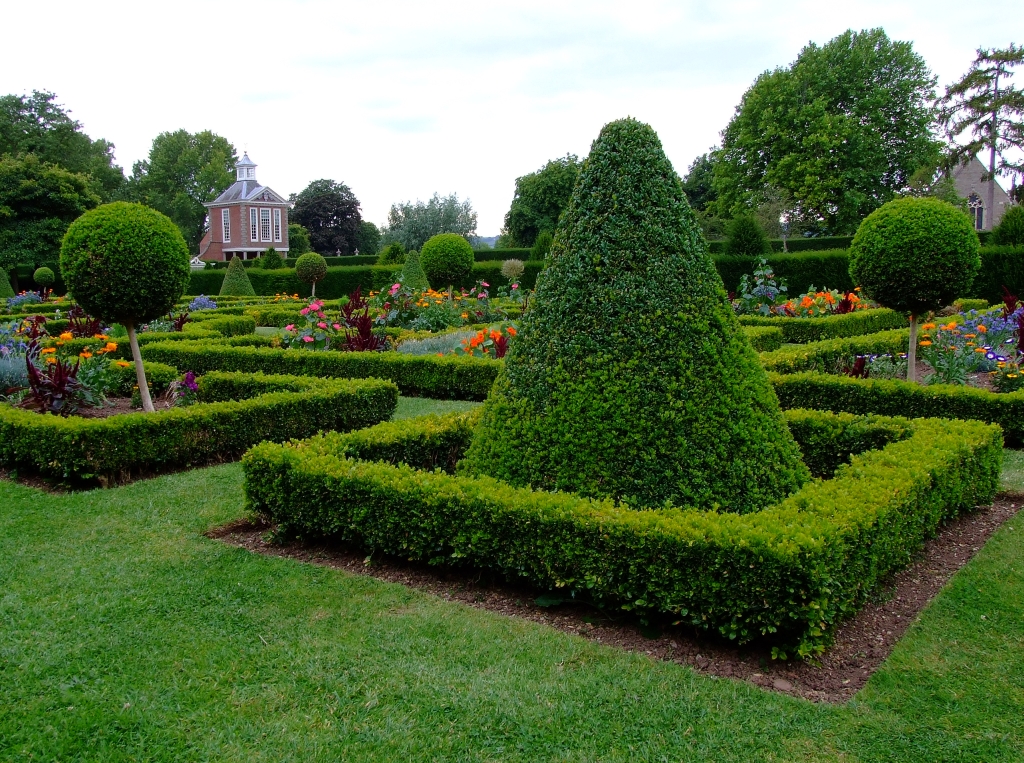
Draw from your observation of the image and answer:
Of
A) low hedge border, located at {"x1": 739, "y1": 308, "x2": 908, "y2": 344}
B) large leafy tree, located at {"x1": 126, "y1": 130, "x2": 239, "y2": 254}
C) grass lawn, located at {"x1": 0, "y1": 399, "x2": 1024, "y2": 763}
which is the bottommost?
grass lawn, located at {"x1": 0, "y1": 399, "x2": 1024, "y2": 763}

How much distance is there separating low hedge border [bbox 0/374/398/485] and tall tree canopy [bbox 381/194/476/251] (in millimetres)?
46761

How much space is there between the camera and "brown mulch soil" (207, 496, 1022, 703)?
3.24m

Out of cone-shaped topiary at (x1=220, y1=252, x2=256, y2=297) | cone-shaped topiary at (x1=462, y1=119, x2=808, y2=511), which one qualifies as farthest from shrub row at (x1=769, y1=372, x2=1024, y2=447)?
cone-shaped topiary at (x1=220, y1=252, x2=256, y2=297)

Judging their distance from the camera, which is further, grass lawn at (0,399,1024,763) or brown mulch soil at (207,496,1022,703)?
brown mulch soil at (207,496,1022,703)

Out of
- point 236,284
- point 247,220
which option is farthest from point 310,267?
point 247,220

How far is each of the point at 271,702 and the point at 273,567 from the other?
58.7 inches

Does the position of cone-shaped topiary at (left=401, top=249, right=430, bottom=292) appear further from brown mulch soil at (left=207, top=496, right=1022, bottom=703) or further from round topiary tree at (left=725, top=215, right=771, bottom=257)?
brown mulch soil at (left=207, top=496, right=1022, bottom=703)

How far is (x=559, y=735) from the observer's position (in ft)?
9.03

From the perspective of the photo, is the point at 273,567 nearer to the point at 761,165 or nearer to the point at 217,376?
the point at 217,376

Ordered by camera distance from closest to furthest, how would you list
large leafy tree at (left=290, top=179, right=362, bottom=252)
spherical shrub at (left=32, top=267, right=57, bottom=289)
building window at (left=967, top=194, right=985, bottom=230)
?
spherical shrub at (left=32, top=267, right=57, bottom=289) < building window at (left=967, top=194, right=985, bottom=230) < large leafy tree at (left=290, top=179, right=362, bottom=252)

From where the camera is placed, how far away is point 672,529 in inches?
136

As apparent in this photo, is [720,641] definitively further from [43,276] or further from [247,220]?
[247,220]

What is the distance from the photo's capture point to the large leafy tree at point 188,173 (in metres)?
72.3

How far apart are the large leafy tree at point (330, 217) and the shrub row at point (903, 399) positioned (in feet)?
219
